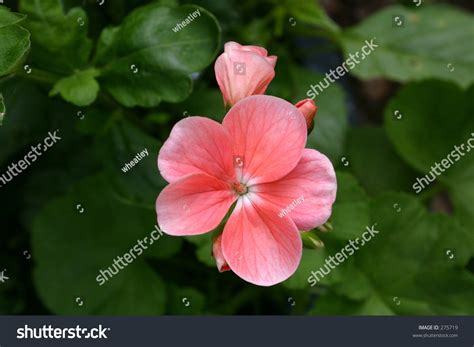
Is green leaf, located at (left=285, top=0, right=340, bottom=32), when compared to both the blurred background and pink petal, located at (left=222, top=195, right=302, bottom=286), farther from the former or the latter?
pink petal, located at (left=222, top=195, right=302, bottom=286)

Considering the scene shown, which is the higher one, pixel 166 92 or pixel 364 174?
pixel 166 92

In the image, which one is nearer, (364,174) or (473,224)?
(473,224)

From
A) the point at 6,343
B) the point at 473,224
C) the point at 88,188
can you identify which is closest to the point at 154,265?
the point at 88,188

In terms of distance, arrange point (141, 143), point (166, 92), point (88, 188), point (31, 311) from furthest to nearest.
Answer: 1. point (31, 311)
2. point (88, 188)
3. point (141, 143)
4. point (166, 92)

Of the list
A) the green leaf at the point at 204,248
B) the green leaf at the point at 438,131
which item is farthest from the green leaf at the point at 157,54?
the green leaf at the point at 438,131

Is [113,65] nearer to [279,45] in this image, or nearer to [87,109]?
[87,109]

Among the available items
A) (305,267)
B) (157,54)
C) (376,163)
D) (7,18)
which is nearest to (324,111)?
(376,163)

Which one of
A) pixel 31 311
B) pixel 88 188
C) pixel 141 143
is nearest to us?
pixel 141 143

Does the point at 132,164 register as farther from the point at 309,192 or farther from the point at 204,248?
the point at 309,192

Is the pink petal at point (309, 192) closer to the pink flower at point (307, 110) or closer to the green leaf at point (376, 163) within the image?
the pink flower at point (307, 110)
